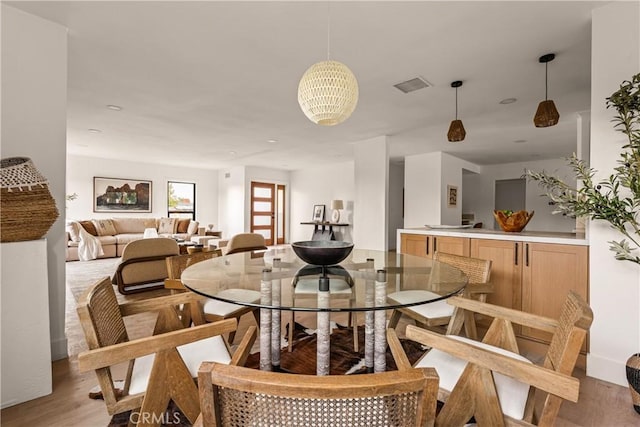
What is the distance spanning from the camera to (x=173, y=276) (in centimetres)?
210

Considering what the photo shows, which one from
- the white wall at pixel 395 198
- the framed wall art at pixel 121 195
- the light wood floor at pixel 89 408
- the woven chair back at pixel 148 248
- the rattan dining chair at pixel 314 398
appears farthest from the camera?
the white wall at pixel 395 198

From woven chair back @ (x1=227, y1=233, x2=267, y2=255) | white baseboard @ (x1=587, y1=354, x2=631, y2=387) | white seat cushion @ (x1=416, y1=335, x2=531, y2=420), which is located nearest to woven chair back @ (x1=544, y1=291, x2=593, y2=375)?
white seat cushion @ (x1=416, y1=335, x2=531, y2=420)

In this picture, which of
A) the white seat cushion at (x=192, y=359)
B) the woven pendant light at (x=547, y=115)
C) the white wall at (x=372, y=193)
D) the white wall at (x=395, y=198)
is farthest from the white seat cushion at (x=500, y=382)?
the white wall at (x=395, y=198)

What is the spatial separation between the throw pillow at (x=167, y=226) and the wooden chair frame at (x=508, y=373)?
7.85 metres

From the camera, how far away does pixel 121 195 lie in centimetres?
798

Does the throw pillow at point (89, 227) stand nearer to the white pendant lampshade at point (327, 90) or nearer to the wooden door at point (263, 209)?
the wooden door at point (263, 209)

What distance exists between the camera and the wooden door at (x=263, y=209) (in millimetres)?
9234

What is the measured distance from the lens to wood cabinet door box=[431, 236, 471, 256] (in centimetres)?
293

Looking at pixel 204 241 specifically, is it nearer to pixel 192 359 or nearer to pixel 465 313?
pixel 192 359

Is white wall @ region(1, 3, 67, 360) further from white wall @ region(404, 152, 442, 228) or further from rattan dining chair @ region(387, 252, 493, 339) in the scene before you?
white wall @ region(404, 152, 442, 228)

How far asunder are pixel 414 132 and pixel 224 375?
499 cm

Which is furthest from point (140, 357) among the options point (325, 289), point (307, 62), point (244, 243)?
point (244, 243)

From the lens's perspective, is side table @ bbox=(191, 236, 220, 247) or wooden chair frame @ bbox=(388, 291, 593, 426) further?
side table @ bbox=(191, 236, 220, 247)

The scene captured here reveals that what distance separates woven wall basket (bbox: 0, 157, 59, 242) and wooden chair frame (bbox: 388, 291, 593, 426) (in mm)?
2080
